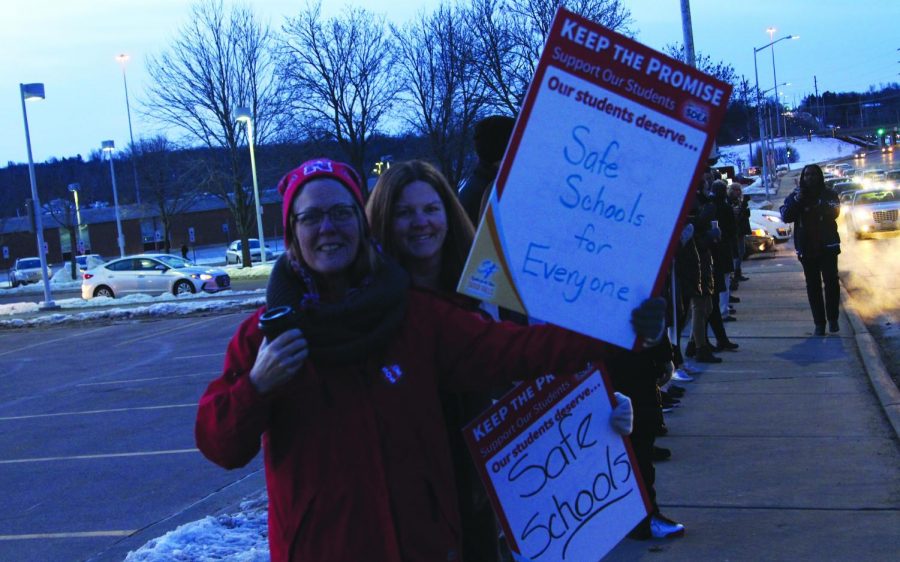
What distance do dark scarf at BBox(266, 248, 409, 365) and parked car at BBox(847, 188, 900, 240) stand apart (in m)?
31.2

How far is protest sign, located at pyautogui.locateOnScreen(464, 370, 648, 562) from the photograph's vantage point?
3.03m

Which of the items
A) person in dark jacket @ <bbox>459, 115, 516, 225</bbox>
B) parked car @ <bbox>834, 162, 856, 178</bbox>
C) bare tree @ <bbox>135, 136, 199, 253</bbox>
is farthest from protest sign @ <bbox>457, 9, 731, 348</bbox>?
parked car @ <bbox>834, 162, 856, 178</bbox>

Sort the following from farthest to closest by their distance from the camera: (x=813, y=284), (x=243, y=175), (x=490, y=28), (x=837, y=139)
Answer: (x=837, y=139) → (x=243, y=175) → (x=490, y=28) → (x=813, y=284)

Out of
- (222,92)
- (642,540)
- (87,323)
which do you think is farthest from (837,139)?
(642,540)

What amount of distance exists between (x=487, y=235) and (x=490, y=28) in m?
41.2

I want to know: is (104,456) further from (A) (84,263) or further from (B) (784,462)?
(A) (84,263)

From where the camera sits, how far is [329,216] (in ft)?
8.48

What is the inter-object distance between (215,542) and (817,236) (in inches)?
369

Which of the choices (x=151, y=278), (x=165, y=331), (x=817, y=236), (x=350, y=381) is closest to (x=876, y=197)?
(x=817, y=236)

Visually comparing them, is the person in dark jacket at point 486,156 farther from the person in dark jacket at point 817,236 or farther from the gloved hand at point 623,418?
the person in dark jacket at point 817,236

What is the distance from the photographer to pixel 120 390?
1319cm

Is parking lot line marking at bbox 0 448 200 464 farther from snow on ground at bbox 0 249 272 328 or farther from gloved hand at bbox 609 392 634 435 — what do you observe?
snow on ground at bbox 0 249 272 328

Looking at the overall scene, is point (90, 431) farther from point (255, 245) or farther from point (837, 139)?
point (837, 139)

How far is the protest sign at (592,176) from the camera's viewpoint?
256 cm
